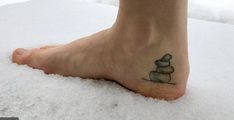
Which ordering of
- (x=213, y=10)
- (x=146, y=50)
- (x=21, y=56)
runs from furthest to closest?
(x=213, y=10), (x=21, y=56), (x=146, y=50)

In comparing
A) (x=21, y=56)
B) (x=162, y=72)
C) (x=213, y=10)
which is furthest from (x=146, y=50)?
(x=213, y=10)

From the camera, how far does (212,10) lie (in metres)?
1.62

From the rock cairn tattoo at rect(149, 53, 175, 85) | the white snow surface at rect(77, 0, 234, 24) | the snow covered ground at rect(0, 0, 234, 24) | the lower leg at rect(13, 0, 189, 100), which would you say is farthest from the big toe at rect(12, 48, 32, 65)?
the white snow surface at rect(77, 0, 234, 24)

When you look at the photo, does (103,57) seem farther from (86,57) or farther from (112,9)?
(112,9)

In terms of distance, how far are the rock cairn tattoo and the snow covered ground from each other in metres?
0.86

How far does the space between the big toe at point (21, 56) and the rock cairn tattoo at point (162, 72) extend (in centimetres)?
38

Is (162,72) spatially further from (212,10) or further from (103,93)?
(212,10)

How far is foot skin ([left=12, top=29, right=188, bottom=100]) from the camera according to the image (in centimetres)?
78

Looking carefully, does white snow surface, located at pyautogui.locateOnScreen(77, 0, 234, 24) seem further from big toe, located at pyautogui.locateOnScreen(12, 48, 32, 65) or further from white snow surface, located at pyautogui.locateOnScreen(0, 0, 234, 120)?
big toe, located at pyautogui.locateOnScreen(12, 48, 32, 65)

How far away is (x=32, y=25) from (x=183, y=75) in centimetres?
81

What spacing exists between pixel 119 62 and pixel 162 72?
4.2 inches

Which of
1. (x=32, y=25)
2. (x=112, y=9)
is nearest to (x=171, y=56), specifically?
(x=32, y=25)

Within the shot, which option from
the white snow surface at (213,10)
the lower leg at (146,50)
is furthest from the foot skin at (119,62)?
the white snow surface at (213,10)

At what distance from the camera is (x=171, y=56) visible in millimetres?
772
